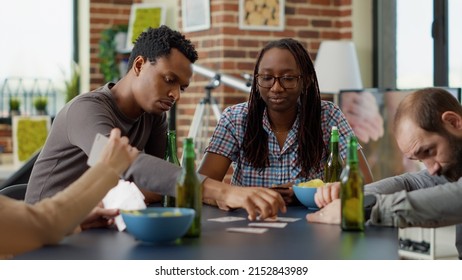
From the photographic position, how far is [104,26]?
7.48 m

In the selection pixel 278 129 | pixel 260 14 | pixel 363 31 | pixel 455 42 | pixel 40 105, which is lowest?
pixel 278 129

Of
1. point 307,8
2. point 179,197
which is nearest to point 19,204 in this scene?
point 179,197

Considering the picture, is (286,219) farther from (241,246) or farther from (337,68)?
(337,68)

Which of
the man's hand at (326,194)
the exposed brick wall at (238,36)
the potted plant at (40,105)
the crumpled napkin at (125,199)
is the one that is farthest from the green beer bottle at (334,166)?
the potted plant at (40,105)

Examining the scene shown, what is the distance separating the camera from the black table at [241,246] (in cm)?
160

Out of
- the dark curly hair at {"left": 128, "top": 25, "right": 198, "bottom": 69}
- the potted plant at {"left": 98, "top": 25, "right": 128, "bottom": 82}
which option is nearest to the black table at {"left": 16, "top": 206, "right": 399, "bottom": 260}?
the dark curly hair at {"left": 128, "top": 25, "right": 198, "bottom": 69}

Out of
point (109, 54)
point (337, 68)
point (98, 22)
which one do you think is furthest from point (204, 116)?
point (98, 22)

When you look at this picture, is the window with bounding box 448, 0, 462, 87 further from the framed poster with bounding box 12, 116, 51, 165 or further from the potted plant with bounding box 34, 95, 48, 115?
the potted plant with bounding box 34, 95, 48, 115

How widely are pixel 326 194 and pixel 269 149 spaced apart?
73cm

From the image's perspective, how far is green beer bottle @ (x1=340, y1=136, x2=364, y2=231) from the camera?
6.25ft

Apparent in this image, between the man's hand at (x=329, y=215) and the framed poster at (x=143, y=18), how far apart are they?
15.1ft

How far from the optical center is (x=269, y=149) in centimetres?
290

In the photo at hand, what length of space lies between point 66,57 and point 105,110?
18.3 ft
